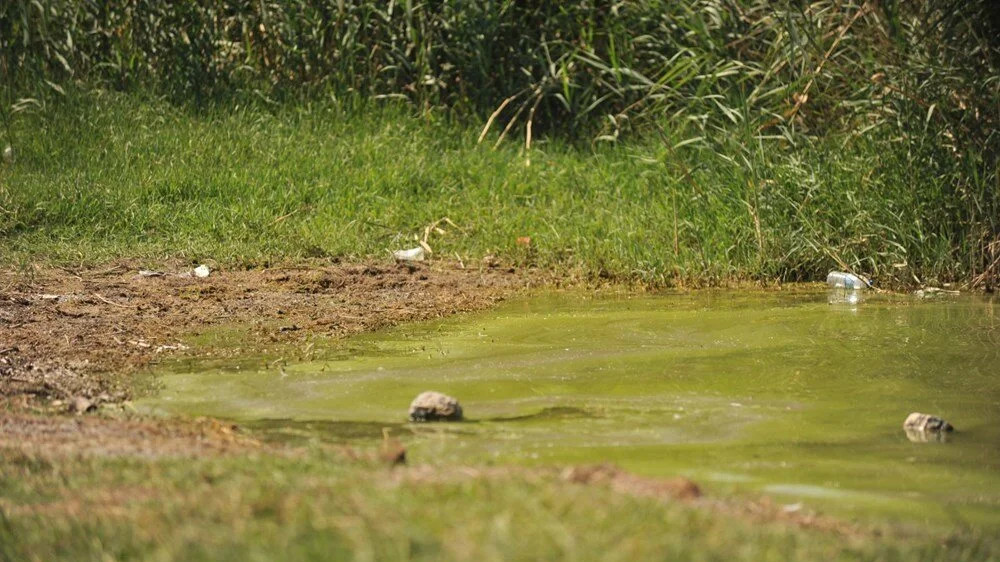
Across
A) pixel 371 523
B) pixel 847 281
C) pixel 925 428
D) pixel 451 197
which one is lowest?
pixel 451 197

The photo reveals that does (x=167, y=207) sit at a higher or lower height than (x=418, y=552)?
lower

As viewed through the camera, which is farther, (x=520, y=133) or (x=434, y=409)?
(x=520, y=133)

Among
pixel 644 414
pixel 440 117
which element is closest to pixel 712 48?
pixel 440 117

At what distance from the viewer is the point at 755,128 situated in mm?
8547

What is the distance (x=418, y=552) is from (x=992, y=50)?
615 cm

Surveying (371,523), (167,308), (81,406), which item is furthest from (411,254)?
(371,523)

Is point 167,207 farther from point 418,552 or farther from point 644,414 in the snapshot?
point 418,552

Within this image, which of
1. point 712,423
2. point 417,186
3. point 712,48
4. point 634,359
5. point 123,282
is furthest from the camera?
point 712,48

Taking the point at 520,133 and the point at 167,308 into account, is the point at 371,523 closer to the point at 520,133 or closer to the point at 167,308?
the point at 167,308

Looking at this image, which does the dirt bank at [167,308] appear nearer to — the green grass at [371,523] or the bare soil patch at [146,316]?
the bare soil patch at [146,316]

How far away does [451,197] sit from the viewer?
898cm

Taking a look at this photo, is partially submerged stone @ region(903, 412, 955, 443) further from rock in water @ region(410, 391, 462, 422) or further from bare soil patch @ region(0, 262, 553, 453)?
bare soil patch @ region(0, 262, 553, 453)

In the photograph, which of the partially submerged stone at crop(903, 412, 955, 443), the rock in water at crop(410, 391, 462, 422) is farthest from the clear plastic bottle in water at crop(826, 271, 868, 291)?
the rock in water at crop(410, 391, 462, 422)

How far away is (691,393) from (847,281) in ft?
9.23
